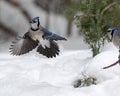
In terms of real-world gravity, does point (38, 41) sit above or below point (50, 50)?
above

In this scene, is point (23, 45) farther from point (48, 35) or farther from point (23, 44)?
point (48, 35)

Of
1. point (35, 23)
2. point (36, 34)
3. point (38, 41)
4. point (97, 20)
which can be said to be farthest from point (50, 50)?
point (97, 20)

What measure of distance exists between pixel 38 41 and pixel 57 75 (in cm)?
52

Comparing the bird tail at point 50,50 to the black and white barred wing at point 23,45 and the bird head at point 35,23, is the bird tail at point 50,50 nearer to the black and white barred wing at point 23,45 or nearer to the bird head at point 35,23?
the black and white barred wing at point 23,45

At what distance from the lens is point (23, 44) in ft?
16.2

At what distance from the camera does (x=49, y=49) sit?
→ 4.99 m

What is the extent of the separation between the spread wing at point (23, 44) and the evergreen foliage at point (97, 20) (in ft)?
1.78

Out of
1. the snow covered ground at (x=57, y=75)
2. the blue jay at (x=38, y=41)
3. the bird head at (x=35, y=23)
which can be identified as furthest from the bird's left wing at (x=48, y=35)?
the snow covered ground at (x=57, y=75)

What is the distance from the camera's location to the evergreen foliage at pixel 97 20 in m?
5.00

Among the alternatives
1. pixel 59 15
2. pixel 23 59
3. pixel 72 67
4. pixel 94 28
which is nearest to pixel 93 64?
pixel 72 67

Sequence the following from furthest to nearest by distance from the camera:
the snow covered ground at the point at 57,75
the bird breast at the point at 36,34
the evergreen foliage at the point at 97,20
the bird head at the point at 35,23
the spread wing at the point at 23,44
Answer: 1. the evergreen foliage at the point at 97,20
2. the spread wing at the point at 23,44
3. the bird breast at the point at 36,34
4. the bird head at the point at 35,23
5. the snow covered ground at the point at 57,75

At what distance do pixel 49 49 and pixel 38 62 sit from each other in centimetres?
18

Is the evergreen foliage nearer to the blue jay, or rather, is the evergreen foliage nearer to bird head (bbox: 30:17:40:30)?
the blue jay

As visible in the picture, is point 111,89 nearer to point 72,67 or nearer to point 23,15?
point 72,67
